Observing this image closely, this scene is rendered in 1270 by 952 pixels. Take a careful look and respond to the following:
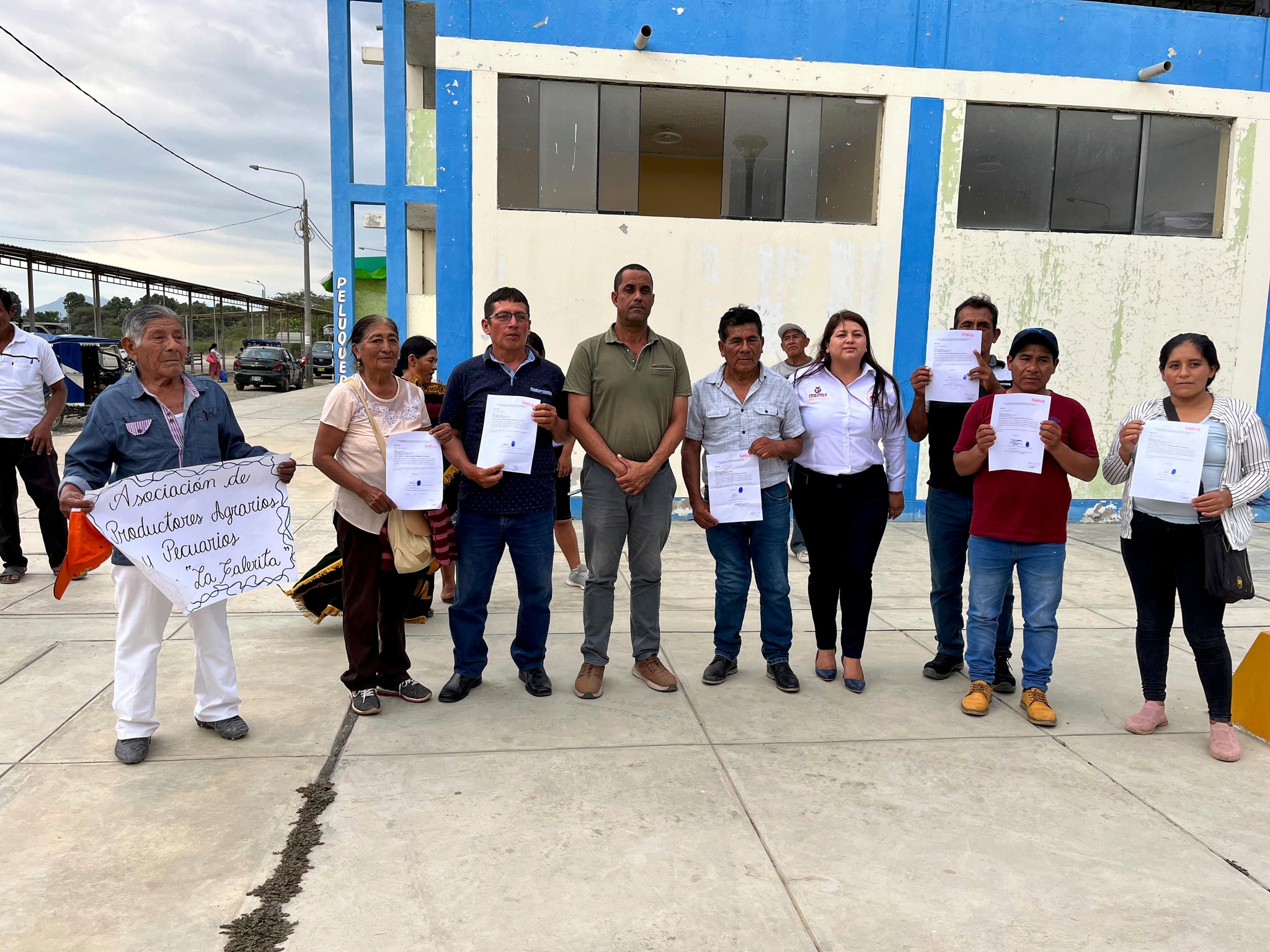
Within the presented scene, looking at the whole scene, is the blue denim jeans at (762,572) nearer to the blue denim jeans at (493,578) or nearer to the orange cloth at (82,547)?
the blue denim jeans at (493,578)

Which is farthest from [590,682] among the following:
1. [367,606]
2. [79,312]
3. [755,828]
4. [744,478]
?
[79,312]

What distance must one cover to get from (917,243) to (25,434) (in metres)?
8.52

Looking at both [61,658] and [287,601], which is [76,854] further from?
[287,601]

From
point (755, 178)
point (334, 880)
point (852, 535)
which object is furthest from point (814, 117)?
point (334, 880)

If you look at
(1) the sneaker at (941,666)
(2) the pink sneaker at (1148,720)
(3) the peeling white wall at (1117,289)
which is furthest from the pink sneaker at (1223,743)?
(3) the peeling white wall at (1117,289)

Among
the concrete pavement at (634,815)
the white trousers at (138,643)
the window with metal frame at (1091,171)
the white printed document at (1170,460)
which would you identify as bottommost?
the concrete pavement at (634,815)

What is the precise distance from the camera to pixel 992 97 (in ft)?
31.6

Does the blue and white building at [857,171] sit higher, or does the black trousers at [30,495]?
the blue and white building at [857,171]

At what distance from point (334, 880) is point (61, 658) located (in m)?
2.98

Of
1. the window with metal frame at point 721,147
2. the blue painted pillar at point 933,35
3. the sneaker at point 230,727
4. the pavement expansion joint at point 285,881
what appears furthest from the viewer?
the blue painted pillar at point 933,35

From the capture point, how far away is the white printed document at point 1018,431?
4129mm

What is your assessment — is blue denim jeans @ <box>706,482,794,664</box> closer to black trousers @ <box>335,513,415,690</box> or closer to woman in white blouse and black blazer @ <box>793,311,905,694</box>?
→ woman in white blouse and black blazer @ <box>793,311,905,694</box>

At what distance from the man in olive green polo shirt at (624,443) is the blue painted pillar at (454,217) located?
5.19 m

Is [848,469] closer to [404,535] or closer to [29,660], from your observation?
[404,535]
